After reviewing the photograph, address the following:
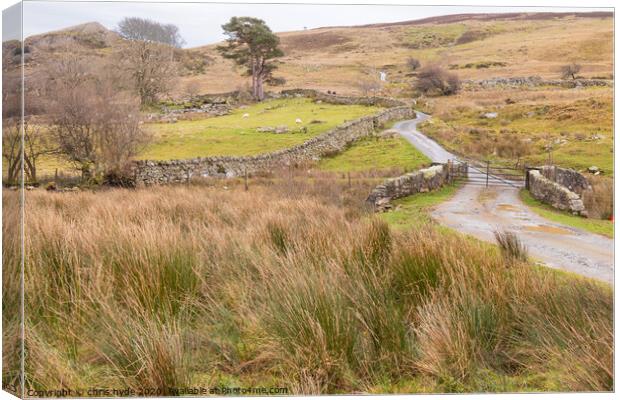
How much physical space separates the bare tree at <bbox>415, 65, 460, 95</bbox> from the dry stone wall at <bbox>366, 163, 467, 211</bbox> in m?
13.9

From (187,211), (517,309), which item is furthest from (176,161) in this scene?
(517,309)

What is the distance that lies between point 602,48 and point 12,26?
615 cm

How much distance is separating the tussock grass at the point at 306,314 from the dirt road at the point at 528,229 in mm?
700

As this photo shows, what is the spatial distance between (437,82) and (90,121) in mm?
18397

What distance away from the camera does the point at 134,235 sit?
5.07 m

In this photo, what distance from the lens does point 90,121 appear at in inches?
281

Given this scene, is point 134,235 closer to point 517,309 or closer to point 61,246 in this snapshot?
point 61,246

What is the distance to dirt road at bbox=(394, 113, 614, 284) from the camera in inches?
205

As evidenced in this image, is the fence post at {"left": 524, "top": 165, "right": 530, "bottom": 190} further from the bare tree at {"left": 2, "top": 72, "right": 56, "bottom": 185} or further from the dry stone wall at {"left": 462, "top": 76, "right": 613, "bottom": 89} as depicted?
the bare tree at {"left": 2, "top": 72, "right": 56, "bottom": 185}

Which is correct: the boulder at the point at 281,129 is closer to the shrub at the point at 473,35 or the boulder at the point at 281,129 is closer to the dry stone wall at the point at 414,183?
the dry stone wall at the point at 414,183

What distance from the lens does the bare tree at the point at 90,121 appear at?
6.14m

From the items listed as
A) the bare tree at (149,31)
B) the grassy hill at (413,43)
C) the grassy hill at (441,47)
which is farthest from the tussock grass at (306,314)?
the grassy hill at (441,47)

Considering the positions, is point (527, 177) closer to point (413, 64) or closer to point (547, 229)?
point (547, 229)

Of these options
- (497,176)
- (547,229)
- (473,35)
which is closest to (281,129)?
(497,176)
